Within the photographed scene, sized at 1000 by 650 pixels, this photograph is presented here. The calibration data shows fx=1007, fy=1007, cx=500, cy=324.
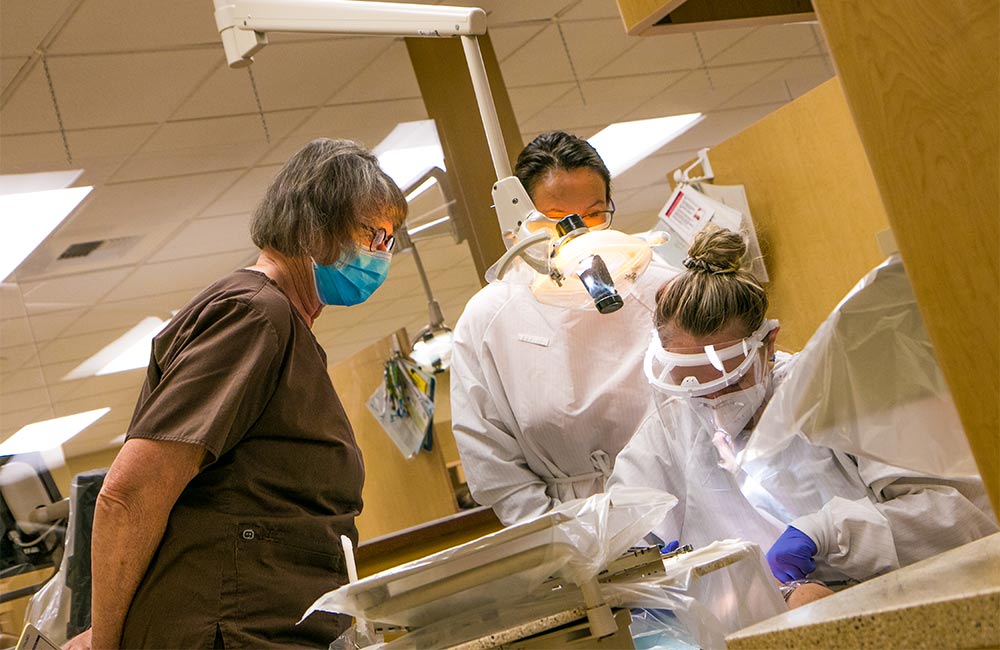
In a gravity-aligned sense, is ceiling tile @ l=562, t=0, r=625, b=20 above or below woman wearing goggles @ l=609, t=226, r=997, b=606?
above

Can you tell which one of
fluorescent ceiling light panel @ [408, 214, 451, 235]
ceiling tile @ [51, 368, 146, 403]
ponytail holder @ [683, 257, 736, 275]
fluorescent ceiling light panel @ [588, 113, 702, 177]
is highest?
fluorescent ceiling light panel @ [588, 113, 702, 177]

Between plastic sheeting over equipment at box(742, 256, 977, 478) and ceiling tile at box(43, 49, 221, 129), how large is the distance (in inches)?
119

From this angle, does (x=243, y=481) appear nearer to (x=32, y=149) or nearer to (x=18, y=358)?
(x=18, y=358)

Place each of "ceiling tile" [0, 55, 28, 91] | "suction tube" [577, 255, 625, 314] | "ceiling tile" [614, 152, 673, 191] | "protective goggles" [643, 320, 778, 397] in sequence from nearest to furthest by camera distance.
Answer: "suction tube" [577, 255, 625, 314]
"protective goggles" [643, 320, 778, 397]
"ceiling tile" [0, 55, 28, 91]
"ceiling tile" [614, 152, 673, 191]

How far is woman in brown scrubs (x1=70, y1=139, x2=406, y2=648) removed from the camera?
1468mm

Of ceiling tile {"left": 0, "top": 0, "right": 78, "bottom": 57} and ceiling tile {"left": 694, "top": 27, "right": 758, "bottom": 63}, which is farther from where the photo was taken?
ceiling tile {"left": 694, "top": 27, "right": 758, "bottom": 63}

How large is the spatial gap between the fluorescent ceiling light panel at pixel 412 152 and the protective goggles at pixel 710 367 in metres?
2.55

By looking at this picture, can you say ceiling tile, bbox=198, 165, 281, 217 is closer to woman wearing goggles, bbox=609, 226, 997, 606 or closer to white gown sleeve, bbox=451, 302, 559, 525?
white gown sleeve, bbox=451, 302, 559, 525

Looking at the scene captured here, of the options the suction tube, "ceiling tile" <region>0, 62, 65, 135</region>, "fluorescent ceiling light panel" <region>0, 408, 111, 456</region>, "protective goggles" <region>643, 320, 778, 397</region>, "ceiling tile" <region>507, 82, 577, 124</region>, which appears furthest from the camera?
"ceiling tile" <region>507, 82, 577, 124</region>

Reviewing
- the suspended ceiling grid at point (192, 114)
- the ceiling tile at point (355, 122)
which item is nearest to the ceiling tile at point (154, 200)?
the suspended ceiling grid at point (192, 114)

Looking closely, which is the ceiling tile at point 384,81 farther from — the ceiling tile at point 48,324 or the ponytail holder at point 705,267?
the ponytail holder at point 705,267

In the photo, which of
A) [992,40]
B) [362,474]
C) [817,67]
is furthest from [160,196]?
[992,40]

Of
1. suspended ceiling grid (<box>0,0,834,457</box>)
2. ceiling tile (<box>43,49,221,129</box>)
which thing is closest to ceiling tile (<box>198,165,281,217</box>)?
suspended ceiling grid (<box>0,0,834,457</box>)

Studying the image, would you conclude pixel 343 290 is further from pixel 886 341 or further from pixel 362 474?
pixel 886 341
